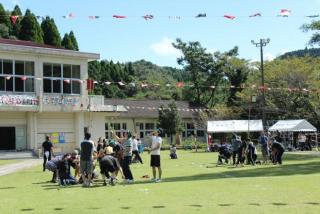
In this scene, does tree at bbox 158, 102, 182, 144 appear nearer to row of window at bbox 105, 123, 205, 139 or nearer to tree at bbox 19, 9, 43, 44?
row of window at bbox 105, 123, 205, 139

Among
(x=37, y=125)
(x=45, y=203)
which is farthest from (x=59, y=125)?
(x=45, y=203)

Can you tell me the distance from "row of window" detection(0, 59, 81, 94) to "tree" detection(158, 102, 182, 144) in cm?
1873

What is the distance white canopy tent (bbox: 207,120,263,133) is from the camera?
4650cm

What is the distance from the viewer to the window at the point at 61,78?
40.4 meters

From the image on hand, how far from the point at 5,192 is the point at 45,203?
11.0ft

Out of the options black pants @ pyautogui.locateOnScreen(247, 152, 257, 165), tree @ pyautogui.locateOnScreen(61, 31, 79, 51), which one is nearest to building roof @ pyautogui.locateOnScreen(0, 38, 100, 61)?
black pants @ pyautogui.locateOnScreen(247, 152, 257, 165)

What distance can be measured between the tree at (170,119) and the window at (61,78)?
18.7 metres

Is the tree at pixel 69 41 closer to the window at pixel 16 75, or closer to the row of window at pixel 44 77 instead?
the row of window at pixel 44 77

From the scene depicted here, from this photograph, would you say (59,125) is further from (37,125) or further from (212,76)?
(212,76)

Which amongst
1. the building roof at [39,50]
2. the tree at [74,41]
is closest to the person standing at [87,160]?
the building roof at [39,50]

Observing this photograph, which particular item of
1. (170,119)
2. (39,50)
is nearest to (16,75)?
(39,50)

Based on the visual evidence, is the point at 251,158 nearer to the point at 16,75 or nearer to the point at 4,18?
the point at 16,75

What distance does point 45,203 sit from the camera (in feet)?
39.1

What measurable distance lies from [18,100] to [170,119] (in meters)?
24.3
